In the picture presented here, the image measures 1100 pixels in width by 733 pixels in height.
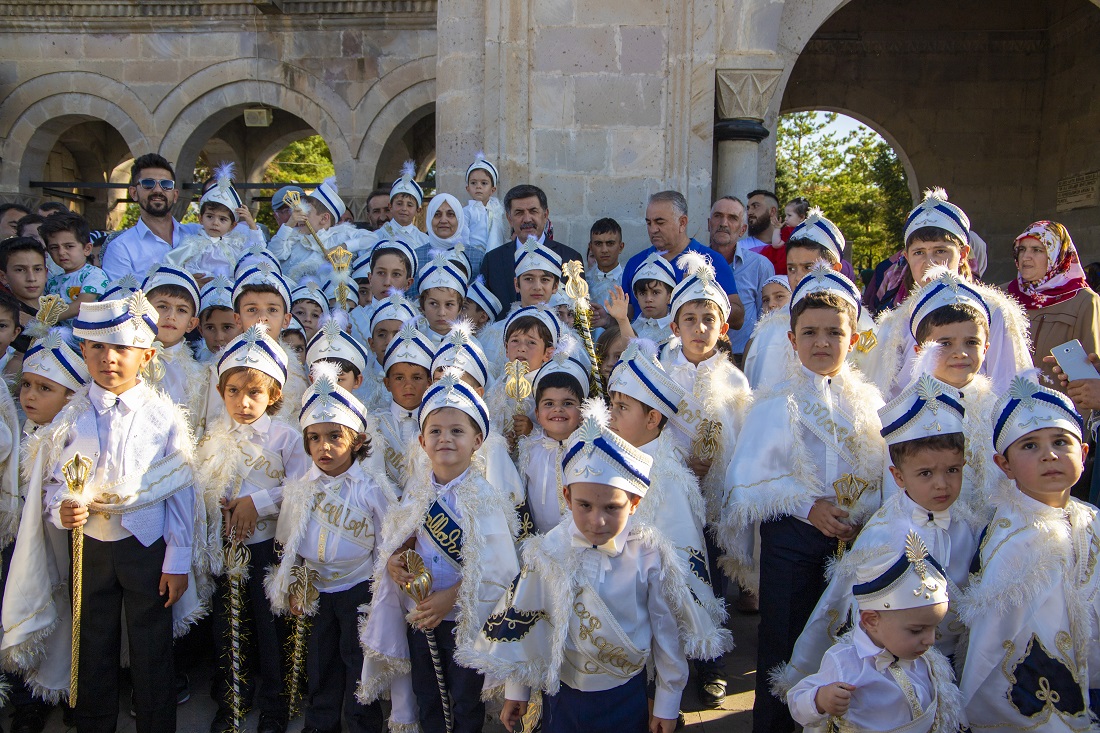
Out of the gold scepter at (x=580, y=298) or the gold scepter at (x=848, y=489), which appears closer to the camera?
the gold scepter at (x=848, y=489)

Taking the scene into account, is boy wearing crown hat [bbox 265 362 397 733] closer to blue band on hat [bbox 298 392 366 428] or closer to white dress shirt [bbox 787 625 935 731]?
blue band on hat [bbox 298 392 366 428]

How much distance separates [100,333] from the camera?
3592mm

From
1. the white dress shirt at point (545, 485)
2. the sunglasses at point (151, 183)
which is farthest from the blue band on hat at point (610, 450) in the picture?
the sunglasses at point (151, 183)

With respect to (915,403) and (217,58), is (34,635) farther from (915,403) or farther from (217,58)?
(217,58)

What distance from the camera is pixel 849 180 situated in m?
24.5

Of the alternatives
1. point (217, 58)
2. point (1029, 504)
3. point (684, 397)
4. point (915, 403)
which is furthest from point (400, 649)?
point (217, 58)

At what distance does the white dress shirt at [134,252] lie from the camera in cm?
566


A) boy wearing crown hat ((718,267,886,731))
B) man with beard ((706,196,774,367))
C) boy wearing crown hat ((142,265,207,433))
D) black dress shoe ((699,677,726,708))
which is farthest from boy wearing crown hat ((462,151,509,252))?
black dress shoe ((699,677,726,708))

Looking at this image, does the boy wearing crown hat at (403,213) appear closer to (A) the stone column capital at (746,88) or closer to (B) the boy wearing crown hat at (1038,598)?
(A) the stone column capital at (746,88)

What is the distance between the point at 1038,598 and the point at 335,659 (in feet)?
9.01

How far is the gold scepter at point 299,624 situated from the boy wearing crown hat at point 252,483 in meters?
0.06

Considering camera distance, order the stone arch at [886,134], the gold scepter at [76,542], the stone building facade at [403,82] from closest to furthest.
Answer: the gold scepter at [76,542] → the stone building facade at [403,82] → the stone arch at [886,134]

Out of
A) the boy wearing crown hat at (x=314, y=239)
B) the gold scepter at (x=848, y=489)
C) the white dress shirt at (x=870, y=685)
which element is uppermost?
the boy wearing crown hat at (x=314, y=239)

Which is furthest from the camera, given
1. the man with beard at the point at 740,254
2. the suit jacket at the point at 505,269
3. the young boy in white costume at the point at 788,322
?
the man with beard at the point at 740,254
